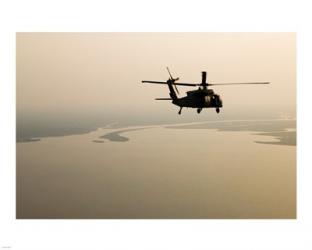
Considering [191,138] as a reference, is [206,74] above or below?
above

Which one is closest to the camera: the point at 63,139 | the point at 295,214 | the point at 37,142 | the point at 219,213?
the point at 295,214

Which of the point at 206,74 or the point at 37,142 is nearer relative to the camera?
the point at 206,74

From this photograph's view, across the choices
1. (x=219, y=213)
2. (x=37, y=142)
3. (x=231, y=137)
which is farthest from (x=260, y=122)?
(x=37, y=142)

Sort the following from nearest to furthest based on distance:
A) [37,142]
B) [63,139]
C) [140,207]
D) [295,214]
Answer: [295,214] → [140,207] → [37,142] → [63,139]

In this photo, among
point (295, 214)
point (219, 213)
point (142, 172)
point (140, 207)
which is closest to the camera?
point (295, 214)

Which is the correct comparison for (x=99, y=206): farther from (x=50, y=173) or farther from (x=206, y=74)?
(x=206, y=74)

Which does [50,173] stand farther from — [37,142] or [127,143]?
[127,143]

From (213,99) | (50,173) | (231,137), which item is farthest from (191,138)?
(50,173)

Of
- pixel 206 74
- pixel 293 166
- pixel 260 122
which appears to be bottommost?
pixel 293 166

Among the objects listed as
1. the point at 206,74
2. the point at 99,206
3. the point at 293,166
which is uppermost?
the point at 206,74
